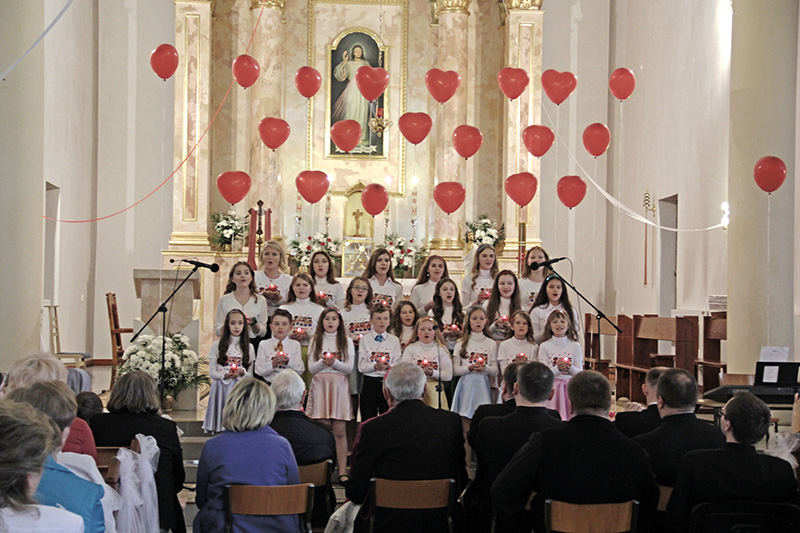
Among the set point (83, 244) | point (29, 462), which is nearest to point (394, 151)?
point (83, 244)

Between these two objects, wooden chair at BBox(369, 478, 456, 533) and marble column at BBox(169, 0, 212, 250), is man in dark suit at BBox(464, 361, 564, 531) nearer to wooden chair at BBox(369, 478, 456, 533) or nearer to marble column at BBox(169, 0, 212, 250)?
wooden chair at BBox(369, 478, 456, 533)

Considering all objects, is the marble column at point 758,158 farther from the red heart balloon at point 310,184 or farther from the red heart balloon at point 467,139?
the red heart balloon at point 310,184

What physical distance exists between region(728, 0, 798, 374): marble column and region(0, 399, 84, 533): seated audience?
751cm

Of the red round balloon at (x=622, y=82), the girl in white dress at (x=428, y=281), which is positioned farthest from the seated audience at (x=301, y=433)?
the red round balloon at (x=622, y=82)

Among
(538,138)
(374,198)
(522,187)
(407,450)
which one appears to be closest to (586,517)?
(407,450)

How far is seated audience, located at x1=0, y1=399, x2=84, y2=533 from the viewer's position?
7.74 ft

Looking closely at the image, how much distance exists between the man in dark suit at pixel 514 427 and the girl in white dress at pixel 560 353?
2695 mm

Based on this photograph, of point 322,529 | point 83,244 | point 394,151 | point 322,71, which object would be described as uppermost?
point 322,71

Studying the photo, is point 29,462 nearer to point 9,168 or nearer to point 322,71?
point 9,168

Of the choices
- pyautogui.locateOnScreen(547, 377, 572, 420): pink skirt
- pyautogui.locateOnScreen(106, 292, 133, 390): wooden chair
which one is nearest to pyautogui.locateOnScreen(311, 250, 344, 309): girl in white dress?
pyautogui.locateOnScreen(547, 377, 572, 420): pink skirt

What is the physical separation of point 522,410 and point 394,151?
36.6 feet

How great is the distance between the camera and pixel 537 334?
25.8ft

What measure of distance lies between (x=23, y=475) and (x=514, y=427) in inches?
102

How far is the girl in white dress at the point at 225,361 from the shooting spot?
23.0ft
